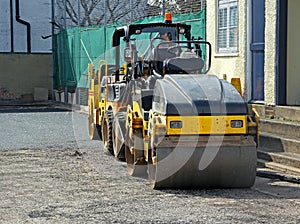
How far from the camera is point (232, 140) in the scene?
931cm

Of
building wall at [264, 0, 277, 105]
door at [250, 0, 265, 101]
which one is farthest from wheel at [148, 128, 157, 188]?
door at [250, 0, 265, 101]

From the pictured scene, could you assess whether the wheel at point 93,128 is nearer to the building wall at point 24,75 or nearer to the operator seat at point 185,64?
the operator seat at point 185,64

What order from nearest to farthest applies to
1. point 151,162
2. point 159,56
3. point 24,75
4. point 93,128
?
point 151,162
point 159,56
point 93,128
point 24,75

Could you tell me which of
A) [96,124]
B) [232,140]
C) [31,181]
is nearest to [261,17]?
[96,124]

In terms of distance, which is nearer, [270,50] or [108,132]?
[108,132]

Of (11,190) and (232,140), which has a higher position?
(232,140)

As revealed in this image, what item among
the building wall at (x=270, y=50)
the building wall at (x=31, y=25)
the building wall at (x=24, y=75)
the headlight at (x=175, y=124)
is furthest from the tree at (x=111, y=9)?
the headlight at (x=175, y=124)

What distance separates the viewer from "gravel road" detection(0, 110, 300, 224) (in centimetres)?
790

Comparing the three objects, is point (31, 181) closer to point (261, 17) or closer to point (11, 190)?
point (11, 190)

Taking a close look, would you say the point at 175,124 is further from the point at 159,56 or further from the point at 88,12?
the point at 88,12

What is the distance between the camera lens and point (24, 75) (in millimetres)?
29953

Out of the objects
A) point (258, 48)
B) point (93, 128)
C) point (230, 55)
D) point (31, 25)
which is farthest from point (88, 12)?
point (258, 48)

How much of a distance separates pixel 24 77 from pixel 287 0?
18758mm

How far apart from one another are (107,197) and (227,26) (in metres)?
6.91
